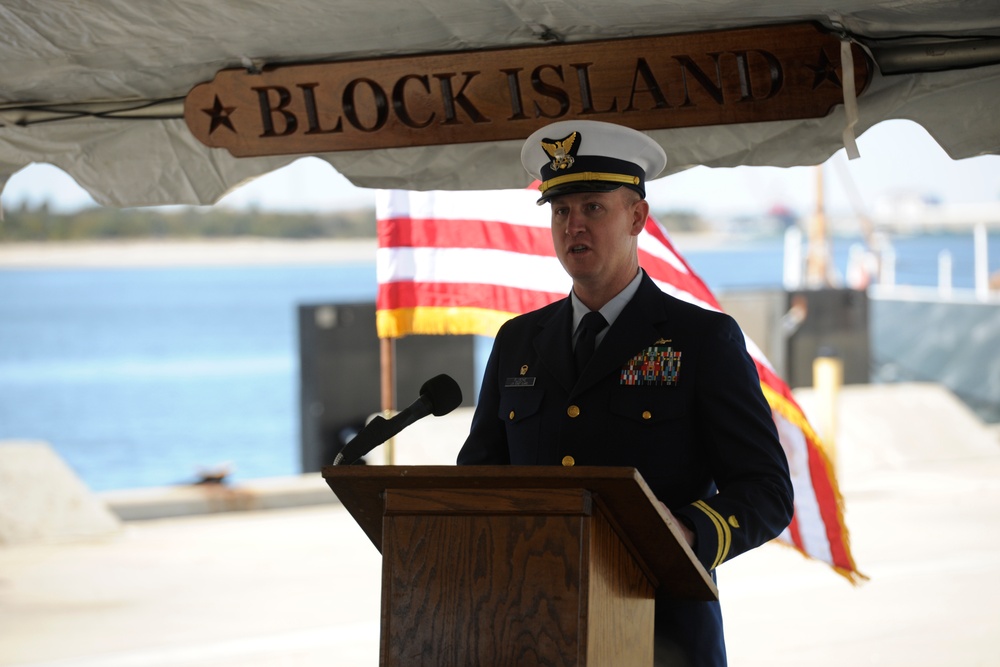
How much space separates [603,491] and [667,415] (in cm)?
70

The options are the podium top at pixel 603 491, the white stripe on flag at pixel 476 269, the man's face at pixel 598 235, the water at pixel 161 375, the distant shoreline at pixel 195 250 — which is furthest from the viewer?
the distant shoreline at pixel 195 250

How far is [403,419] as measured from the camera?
2061mm

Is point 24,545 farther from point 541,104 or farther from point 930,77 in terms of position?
point 930,77

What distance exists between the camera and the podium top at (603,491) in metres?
1.77

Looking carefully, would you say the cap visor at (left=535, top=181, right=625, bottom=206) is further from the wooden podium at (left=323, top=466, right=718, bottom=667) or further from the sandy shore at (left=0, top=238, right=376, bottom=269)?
the sandy shore at (left=0, top=238, right=376, bottom=269)

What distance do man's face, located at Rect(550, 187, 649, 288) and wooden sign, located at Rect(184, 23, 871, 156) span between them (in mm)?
577

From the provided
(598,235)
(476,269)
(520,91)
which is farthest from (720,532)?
(476,269)

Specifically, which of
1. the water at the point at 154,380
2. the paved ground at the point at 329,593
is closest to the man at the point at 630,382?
the paved ground at the point at 329,593

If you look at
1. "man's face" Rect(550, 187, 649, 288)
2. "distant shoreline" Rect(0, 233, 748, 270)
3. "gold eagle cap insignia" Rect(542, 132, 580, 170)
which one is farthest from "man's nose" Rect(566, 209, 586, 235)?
"distant shoreline" Rect(0, 233, 748, 270)

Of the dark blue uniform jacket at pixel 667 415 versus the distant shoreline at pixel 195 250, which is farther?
the distant shoreline at pixel 195 250

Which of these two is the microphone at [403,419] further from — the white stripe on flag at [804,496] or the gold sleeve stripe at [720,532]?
the white stripe on flag at [804,496]

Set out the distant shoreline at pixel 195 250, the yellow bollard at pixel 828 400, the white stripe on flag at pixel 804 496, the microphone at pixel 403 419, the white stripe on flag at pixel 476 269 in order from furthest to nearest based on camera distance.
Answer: the distant shoreline at pixel 195 250 → the yellow bollard at pixel 828 400 → the white stripe on flag at pixel 476 269 → the white stripe on flag at pixel 804 496 → the microphone at pixel 403 419

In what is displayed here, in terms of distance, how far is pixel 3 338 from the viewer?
229 ft

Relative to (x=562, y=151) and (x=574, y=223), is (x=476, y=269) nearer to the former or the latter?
(x=562, y=151)
